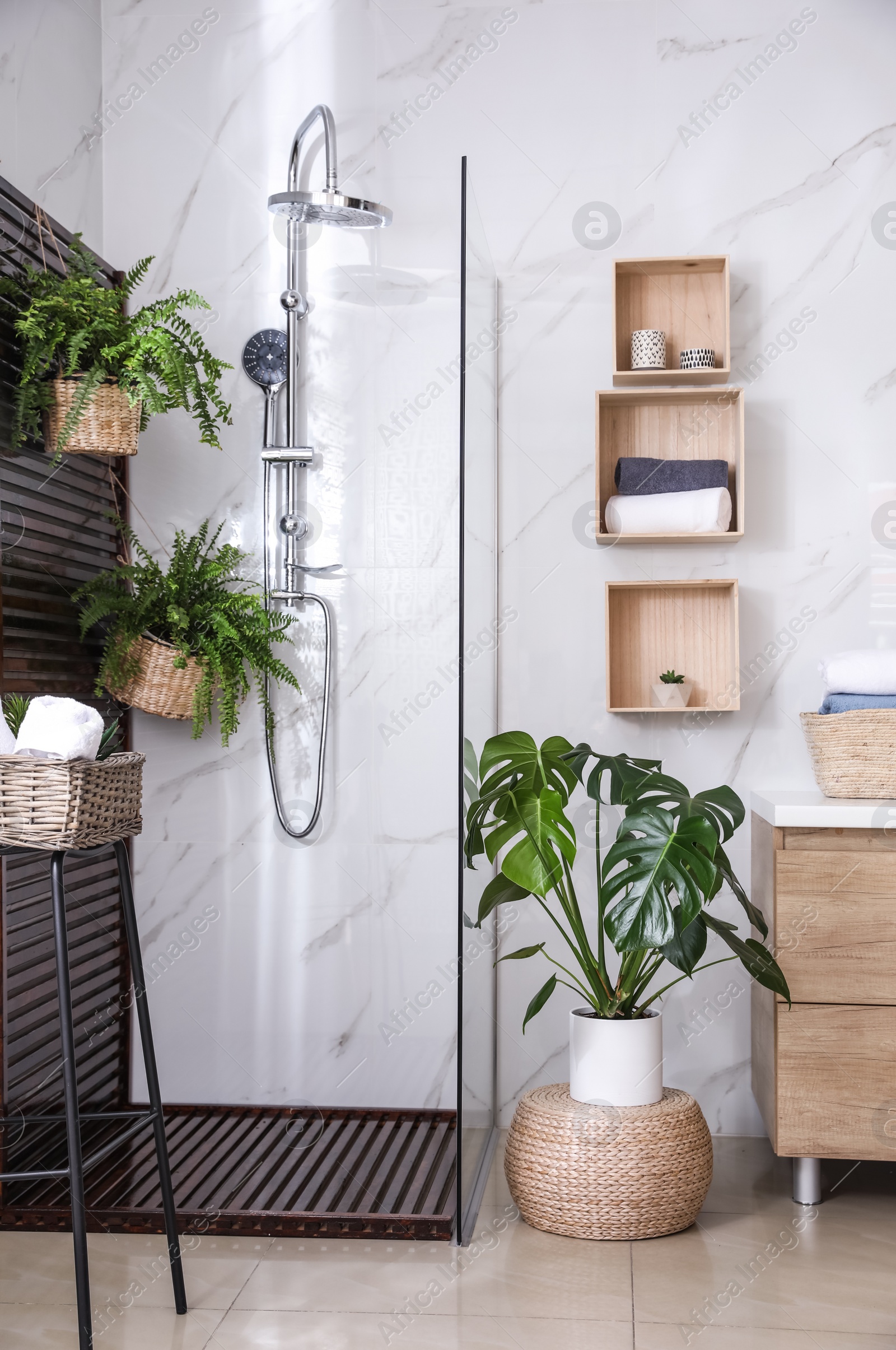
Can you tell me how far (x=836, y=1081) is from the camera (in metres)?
2.16

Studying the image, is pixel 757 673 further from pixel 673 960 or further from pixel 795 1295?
pixel 795 1295

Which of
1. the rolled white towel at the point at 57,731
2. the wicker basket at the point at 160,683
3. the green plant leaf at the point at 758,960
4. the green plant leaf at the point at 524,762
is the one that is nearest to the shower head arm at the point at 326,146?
the wicker basket at the point at 160,683

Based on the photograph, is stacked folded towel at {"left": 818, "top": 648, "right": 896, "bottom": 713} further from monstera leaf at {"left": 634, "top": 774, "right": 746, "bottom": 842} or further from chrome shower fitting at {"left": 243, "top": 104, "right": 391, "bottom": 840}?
chrome shower fitting at {"left": 243, "top": 104, "right": 391, "bottom": 840}

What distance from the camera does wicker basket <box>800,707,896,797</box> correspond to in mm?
2256

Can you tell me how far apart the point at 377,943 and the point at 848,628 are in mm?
1330

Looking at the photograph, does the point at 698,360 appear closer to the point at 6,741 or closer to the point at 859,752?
the point at 859,752

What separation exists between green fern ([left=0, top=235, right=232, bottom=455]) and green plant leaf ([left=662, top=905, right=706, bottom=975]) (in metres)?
1.38

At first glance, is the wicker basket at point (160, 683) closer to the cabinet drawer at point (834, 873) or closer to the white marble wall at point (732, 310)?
the white marble wall at point (732, 310)

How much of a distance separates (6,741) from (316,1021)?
132 centimetres

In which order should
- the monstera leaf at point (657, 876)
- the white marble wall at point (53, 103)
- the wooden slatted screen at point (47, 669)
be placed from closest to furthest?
the monstera leaf at point (657, 876) < the wooden slatted screen at point (47, 669) < the white marble wall at point (53, 103)

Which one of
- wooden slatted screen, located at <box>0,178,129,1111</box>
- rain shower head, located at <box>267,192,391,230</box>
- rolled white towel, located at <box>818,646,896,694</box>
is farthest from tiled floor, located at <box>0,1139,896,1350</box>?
rain shower head, located at <box>267,192,391,230</box>

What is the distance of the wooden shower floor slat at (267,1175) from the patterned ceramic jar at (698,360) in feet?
5.87

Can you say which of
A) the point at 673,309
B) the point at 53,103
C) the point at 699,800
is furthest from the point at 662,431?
the point at 53,103

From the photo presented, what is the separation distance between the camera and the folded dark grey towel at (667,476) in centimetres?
254
